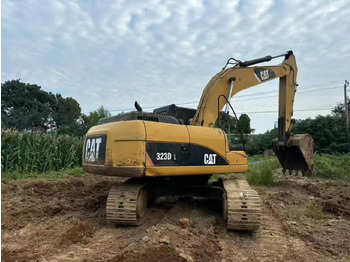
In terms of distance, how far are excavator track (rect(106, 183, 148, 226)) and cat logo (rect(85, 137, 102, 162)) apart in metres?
0.59

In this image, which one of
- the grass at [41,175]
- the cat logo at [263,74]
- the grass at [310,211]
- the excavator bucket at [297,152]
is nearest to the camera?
the grass at [310,211]

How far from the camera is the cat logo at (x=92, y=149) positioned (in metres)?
4.81

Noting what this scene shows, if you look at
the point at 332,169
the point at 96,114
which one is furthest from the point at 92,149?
the point at 96,114

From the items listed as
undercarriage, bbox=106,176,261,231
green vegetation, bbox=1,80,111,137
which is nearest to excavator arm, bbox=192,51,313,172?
undercarriage, bbox=106,176,261,231

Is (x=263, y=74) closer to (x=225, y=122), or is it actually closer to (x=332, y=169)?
(x=225, y=122)

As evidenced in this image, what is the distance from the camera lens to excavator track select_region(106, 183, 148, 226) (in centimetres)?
454

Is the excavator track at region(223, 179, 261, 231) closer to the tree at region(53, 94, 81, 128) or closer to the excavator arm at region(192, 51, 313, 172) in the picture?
the excavator arm at region(192, 51, 313, 172)

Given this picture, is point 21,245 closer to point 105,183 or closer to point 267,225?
point 267,225

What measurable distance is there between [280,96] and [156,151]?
405 centimetres

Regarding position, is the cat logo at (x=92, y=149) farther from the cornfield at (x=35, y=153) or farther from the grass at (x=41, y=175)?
the cornfield at (x=35, y=153)

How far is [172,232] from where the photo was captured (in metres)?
3.92

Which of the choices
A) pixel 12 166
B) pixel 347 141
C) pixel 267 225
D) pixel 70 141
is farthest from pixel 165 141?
pixel 347 141

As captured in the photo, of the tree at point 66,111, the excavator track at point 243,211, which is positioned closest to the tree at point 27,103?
the tree at point 66,111

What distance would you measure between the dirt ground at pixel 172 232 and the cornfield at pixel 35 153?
10.1 ft
